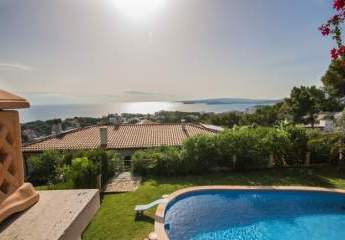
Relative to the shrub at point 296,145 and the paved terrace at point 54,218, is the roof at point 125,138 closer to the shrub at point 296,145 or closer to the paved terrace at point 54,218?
the shrub at point 296,145

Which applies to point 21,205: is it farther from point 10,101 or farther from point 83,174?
point 83,174

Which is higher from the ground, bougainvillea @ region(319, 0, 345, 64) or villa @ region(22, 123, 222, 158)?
bougainvillea @ region(319, 0, 345, 64)

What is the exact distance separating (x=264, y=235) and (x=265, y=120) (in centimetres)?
5630

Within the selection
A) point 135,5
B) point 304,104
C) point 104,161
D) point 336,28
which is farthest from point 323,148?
point 304,104

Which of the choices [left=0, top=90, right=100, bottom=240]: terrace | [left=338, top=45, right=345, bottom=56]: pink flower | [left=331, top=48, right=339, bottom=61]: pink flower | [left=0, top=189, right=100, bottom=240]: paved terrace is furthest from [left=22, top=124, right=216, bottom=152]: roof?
[left=0, top=90, right=100, bottom=240]: terrace

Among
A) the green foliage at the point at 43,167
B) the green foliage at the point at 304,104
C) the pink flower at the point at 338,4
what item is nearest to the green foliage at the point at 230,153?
the green foliage at the point at 43,167

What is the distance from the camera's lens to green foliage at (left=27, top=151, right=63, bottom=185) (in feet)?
61.7

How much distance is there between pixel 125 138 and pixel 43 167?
8.83 metres

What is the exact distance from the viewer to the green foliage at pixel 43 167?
1881 cm

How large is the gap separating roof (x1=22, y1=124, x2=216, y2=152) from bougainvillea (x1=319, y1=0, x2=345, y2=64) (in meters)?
20.6

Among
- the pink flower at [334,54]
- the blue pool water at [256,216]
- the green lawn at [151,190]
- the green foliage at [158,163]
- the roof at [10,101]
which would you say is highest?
the pink flower at [334,54]

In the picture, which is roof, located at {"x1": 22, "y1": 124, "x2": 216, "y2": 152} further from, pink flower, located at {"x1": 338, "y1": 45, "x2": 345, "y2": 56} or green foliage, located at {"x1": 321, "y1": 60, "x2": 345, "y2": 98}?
pink flower, located at {"x1": 338, "y1": 45, "x2": 345, "y2": 56}

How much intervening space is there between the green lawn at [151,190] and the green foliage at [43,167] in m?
5.86

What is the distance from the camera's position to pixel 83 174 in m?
14.5
